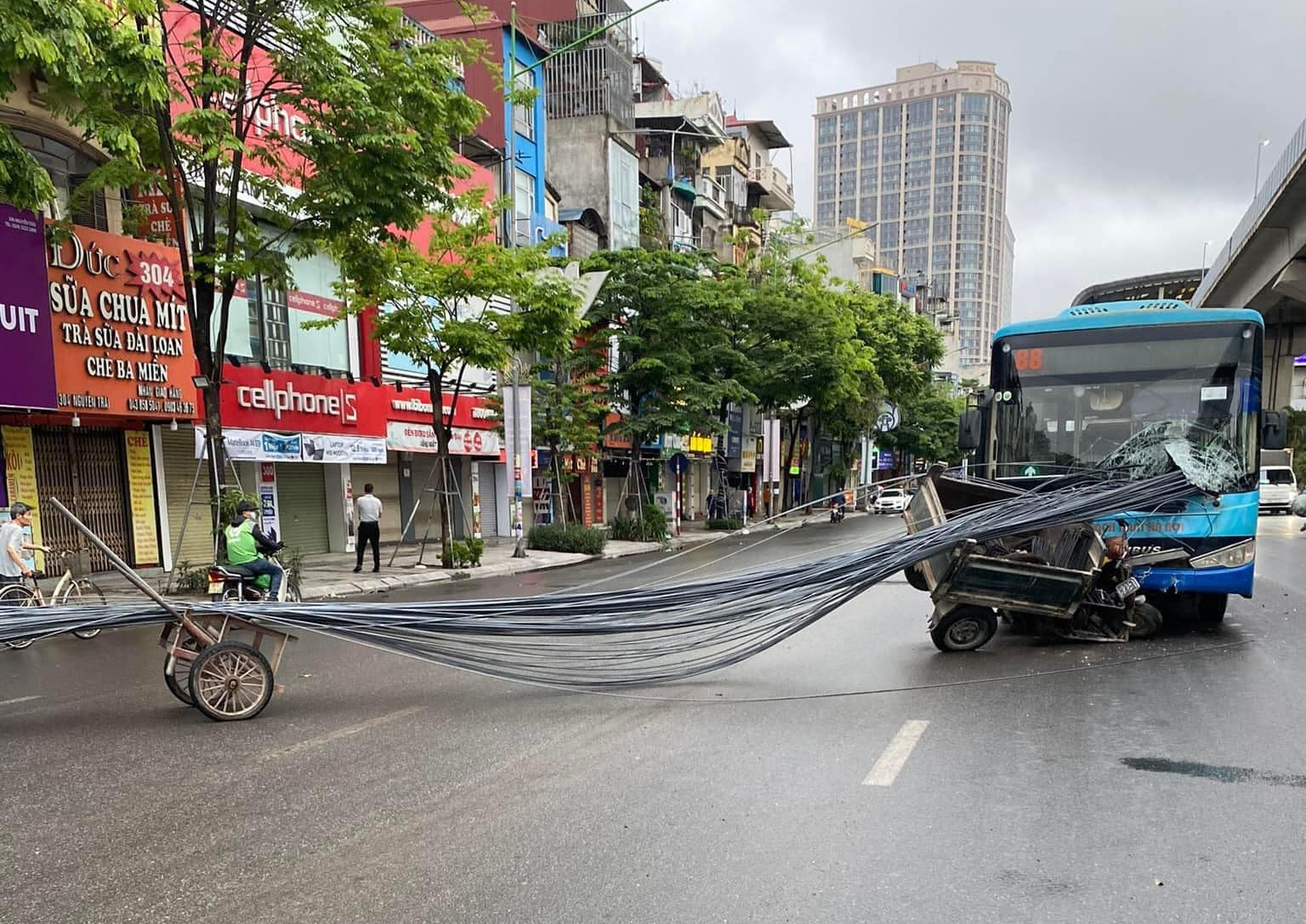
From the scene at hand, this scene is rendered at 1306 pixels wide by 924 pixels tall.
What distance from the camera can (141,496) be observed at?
15.7 meters

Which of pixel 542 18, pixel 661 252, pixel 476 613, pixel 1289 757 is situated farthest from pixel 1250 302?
pixel 476 613

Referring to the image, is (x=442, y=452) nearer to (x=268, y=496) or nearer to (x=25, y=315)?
(x=268, y=496)

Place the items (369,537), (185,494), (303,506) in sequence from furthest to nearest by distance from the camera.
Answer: (303,506) → (185,494) → (369,537)

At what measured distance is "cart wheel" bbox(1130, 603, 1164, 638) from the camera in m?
8.36

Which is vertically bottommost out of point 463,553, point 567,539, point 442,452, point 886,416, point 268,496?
point 567,539

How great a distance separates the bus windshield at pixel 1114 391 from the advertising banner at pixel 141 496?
48.2 ft

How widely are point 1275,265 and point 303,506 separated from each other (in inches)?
1097

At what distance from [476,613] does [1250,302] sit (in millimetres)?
34505

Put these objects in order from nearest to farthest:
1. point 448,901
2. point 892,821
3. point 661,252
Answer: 1. point 448,901
2. point 892,821
3. point 661,252

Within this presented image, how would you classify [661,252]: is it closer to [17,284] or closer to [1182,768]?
[17,284]

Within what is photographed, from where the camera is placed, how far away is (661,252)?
22859mm

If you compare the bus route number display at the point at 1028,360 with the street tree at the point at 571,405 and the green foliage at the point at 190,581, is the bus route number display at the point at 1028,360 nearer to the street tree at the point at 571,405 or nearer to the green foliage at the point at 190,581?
the green foliage at the point at 190,581

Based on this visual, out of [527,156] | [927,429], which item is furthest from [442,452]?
[927,429]

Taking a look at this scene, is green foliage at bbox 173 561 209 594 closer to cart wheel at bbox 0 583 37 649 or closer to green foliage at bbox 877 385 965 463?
cart wheel at bbox 0 583 37 649
